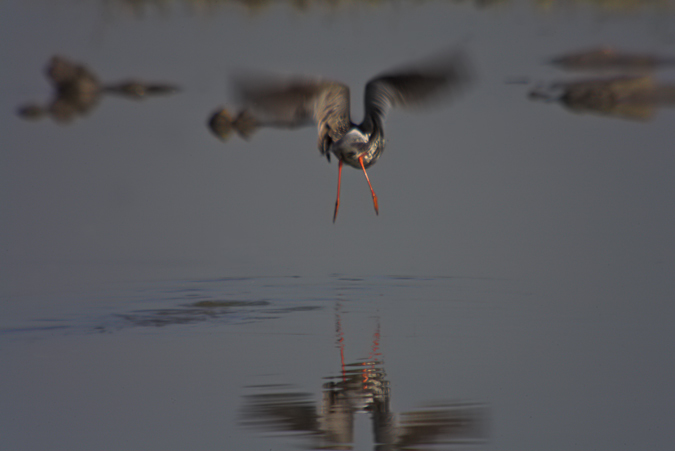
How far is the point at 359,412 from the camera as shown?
4.84 m

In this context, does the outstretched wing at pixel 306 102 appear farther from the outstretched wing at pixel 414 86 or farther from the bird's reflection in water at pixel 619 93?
the bird's reflection in water at pixel 619 93

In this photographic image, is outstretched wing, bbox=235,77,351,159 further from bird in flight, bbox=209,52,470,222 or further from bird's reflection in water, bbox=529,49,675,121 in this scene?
bird's reflection in water, bbox=529,49,675,121

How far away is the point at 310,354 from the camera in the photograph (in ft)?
18.9

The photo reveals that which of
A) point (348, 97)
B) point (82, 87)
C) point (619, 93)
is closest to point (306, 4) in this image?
point (82, 87)

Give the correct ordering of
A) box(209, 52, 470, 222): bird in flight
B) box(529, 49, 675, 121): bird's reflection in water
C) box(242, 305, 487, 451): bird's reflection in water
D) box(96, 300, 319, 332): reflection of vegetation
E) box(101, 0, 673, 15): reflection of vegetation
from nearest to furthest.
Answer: box(242, 305, 487, 451): bird's reflection in water → box(96, 300, 319, 332): reflection of vegetation → box(209, 52, 470, 222): bird in flight → box(529, 49, 675, 121): bird's reflection in water → box(101, 0, 673, 15): reflection of vegetation

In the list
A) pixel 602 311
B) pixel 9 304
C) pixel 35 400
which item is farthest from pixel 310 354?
pixel 9 304

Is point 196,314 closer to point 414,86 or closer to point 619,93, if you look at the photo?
point 414,86

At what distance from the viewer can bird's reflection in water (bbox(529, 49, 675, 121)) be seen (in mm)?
12516

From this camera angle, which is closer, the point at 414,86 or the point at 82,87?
the point at 414,86

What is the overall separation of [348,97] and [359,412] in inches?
139

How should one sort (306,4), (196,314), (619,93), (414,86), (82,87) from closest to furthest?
(196,314)
(414,86)
(619,93)
(82,87)
(306,4)

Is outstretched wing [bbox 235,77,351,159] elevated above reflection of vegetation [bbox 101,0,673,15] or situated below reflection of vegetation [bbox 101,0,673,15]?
below

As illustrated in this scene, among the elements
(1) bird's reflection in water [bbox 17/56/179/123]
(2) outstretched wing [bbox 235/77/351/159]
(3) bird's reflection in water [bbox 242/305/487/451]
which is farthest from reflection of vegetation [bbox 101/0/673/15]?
(3) bird's reflection in water [bbox 242/305/487/451]

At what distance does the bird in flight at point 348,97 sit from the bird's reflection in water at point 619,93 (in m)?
5.34
